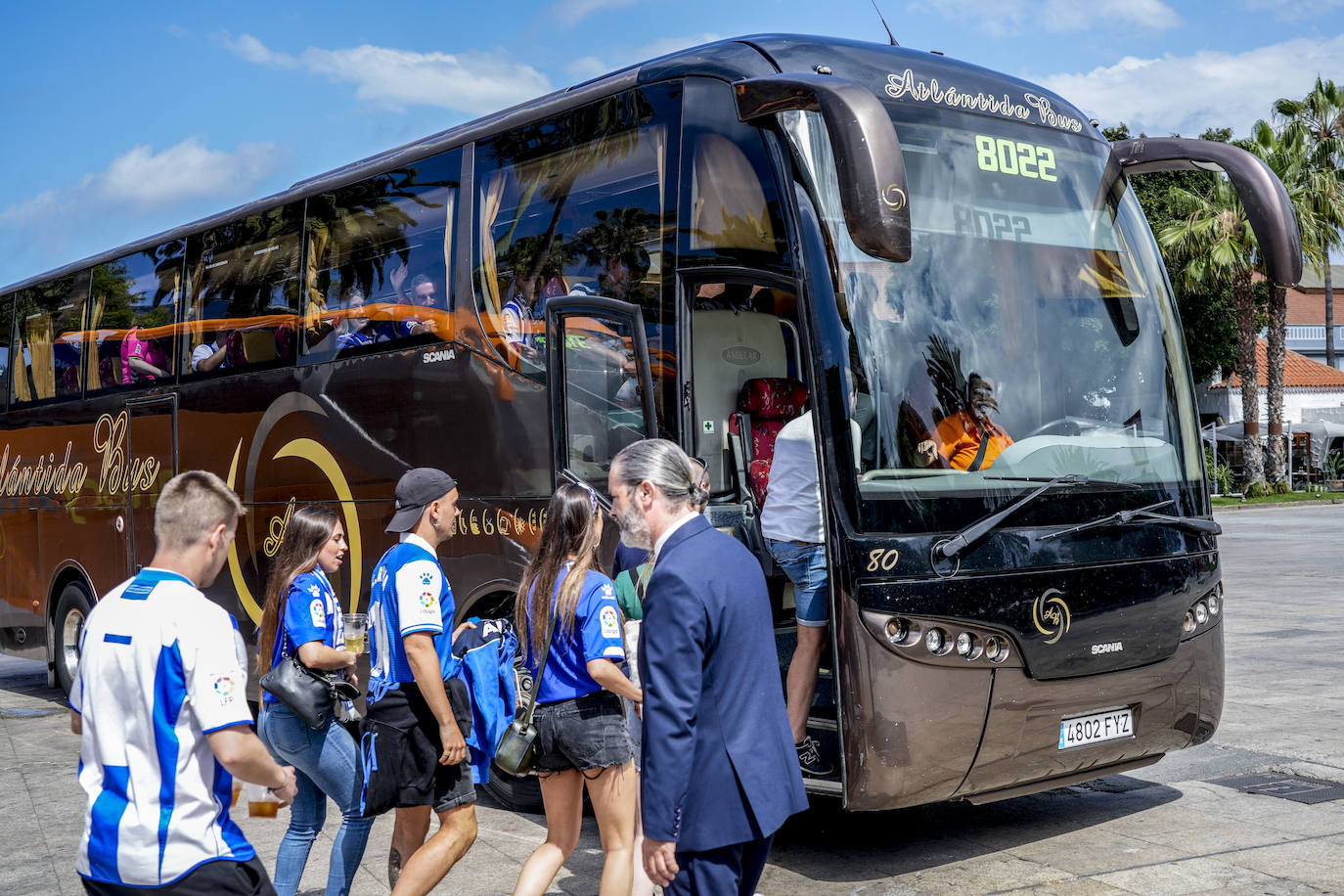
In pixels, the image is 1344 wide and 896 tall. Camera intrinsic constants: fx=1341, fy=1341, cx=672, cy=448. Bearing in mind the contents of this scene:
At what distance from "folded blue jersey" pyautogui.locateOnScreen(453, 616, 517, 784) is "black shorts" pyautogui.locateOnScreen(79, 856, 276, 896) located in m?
1.70

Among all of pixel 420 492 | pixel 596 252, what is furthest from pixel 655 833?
pixel 596 252

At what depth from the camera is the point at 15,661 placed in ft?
57.5

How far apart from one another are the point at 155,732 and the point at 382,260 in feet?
19.3

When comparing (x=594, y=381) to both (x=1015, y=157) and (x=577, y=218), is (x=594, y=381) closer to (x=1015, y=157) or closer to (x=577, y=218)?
(x=577, y=218)

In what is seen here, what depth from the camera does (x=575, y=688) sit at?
490 centimetres

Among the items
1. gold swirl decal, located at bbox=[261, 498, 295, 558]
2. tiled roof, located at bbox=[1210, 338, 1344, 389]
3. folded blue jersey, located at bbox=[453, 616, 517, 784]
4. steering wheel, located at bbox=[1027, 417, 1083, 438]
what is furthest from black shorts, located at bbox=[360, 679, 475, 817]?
tiled roof, located at bbox=[1210, 338, 1344, 389]

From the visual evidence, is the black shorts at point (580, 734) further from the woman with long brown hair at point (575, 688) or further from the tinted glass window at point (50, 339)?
the tinted glass window at point (50, 339)

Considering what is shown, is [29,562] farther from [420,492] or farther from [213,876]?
[213,876]

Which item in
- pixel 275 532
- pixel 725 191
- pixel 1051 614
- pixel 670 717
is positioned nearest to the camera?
pixel 670 717

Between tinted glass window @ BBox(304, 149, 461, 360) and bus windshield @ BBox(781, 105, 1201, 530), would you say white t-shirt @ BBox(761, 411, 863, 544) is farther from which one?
tinted glass window @ BBox(304, 149, 461, 360)

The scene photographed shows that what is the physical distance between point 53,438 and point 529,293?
7620mm

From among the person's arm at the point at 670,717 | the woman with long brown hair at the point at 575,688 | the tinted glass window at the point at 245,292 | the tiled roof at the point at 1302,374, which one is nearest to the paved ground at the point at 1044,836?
the woman with long brown hair at the point at 575,688

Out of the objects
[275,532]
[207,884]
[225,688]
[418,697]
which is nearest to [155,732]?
[225,688]

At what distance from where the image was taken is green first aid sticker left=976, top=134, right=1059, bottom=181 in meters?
6.58
